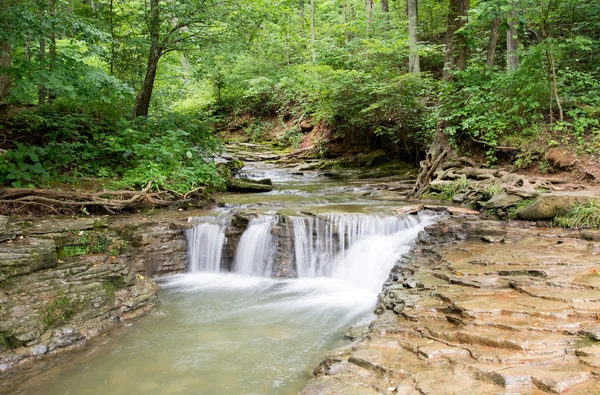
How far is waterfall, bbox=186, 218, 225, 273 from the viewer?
8.55 metres

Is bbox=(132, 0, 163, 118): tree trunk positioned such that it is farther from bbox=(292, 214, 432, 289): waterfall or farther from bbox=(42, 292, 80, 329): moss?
bbox=(42, 292, 80, 329): moss

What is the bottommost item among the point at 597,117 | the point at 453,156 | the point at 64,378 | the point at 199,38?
the point at 64,378

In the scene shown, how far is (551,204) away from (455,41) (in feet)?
20.5

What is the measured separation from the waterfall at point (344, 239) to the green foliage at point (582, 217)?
2.37 m

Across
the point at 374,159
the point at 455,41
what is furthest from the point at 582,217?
the point at 374,159

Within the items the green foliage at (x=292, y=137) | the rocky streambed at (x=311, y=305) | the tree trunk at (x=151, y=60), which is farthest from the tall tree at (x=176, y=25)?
the green foliage at (x=292, y=137)

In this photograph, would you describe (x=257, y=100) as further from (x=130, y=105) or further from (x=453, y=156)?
(x=453, y=156)

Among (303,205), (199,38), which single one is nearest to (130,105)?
(199,38)

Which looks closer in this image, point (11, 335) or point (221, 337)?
point (11, 335)

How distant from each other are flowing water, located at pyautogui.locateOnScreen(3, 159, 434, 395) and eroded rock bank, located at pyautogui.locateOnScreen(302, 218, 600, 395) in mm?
1072

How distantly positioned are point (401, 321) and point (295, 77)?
16114 millimetres

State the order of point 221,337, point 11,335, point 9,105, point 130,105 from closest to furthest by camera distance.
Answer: point 11,335 < point 221,337 < point 9,105 < point 130,105

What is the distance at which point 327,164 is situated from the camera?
17891 millimetres

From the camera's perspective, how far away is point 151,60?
11062mm
